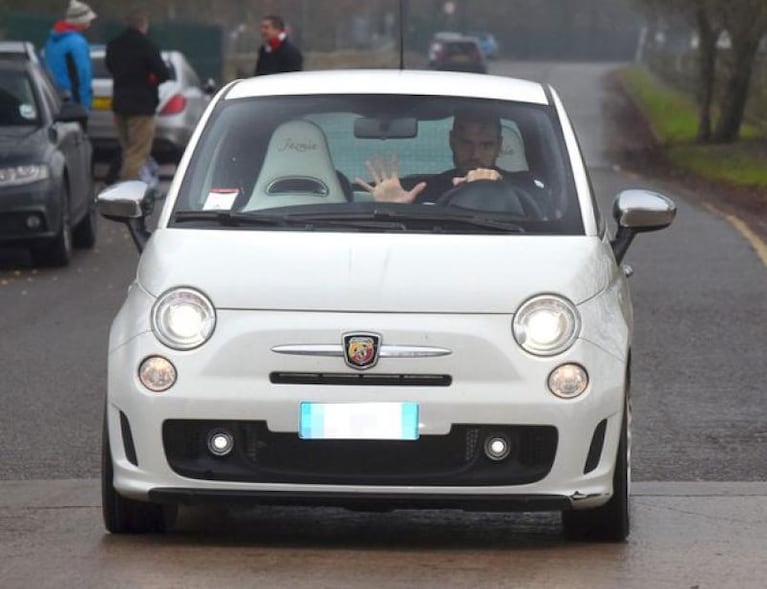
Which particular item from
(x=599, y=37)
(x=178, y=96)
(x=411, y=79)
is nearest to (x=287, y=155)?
(x=411, y=79)

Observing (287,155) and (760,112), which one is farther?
(760,112)

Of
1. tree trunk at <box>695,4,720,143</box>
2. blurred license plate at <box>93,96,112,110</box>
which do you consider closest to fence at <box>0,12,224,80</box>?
tree trunk at <box>695,4,720,143</box>

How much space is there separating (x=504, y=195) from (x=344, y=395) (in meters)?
1.34

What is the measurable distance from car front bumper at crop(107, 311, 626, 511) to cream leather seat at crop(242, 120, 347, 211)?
1061mm

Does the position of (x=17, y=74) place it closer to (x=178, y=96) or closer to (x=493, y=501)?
(x=178, y=96)

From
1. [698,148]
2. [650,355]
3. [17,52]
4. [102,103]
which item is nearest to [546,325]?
[650,355]

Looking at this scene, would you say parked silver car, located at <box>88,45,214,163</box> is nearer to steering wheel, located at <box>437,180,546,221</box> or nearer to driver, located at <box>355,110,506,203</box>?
driver, located at <box>355,110,506,203</box>

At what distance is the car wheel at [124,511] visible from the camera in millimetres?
6855

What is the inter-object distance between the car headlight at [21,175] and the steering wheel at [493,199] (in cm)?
851

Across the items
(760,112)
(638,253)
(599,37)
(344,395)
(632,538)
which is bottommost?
(599,37)

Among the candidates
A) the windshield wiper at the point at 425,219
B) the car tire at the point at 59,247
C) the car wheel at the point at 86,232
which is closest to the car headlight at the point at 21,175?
the car tire at the point at 59,247

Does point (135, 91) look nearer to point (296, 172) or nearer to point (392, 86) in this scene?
point (392, 86)

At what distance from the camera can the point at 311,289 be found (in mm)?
6566

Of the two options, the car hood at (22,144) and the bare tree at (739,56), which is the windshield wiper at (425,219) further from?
the bare tree at (739,56)
